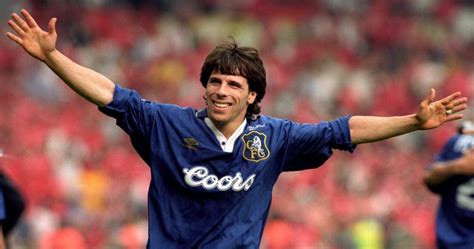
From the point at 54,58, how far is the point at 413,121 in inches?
75.2

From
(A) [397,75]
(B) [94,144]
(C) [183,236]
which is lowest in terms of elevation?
(C) [183,236]

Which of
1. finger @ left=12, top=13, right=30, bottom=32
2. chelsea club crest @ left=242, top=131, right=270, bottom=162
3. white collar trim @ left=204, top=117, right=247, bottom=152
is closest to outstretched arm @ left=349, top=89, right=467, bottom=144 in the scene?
chelsea club crest @ left=242, top=131, right=270, bottom=162

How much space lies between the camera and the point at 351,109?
701 inches

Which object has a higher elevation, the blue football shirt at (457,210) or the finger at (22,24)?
the blue football shirt at (457,210)

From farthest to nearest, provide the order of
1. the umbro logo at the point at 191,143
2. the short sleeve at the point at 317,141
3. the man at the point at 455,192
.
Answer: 1. the man at the point at 455,192
2. the short sleeve at the point at 317,141
3. the umbro logo at the point at 191,143

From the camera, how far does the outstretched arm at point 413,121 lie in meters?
6.53

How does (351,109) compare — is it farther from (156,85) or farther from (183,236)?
(183,236)

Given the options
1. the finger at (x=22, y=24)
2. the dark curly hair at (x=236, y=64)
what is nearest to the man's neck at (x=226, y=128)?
the dark curly hair at (x=236, y=64)

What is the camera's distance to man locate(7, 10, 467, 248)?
6.43 m

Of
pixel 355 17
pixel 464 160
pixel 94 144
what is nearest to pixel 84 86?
pixel 464 160

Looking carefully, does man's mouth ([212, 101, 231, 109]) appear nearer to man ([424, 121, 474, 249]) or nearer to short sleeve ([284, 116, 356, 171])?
short sleeve ([284, 116, 356, 171])

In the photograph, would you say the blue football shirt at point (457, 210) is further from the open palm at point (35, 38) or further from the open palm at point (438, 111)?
the open palm at point (35, 38)

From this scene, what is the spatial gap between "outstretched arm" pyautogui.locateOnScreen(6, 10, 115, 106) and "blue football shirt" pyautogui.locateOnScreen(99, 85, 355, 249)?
0.11 m

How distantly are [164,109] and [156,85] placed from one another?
11459mm
